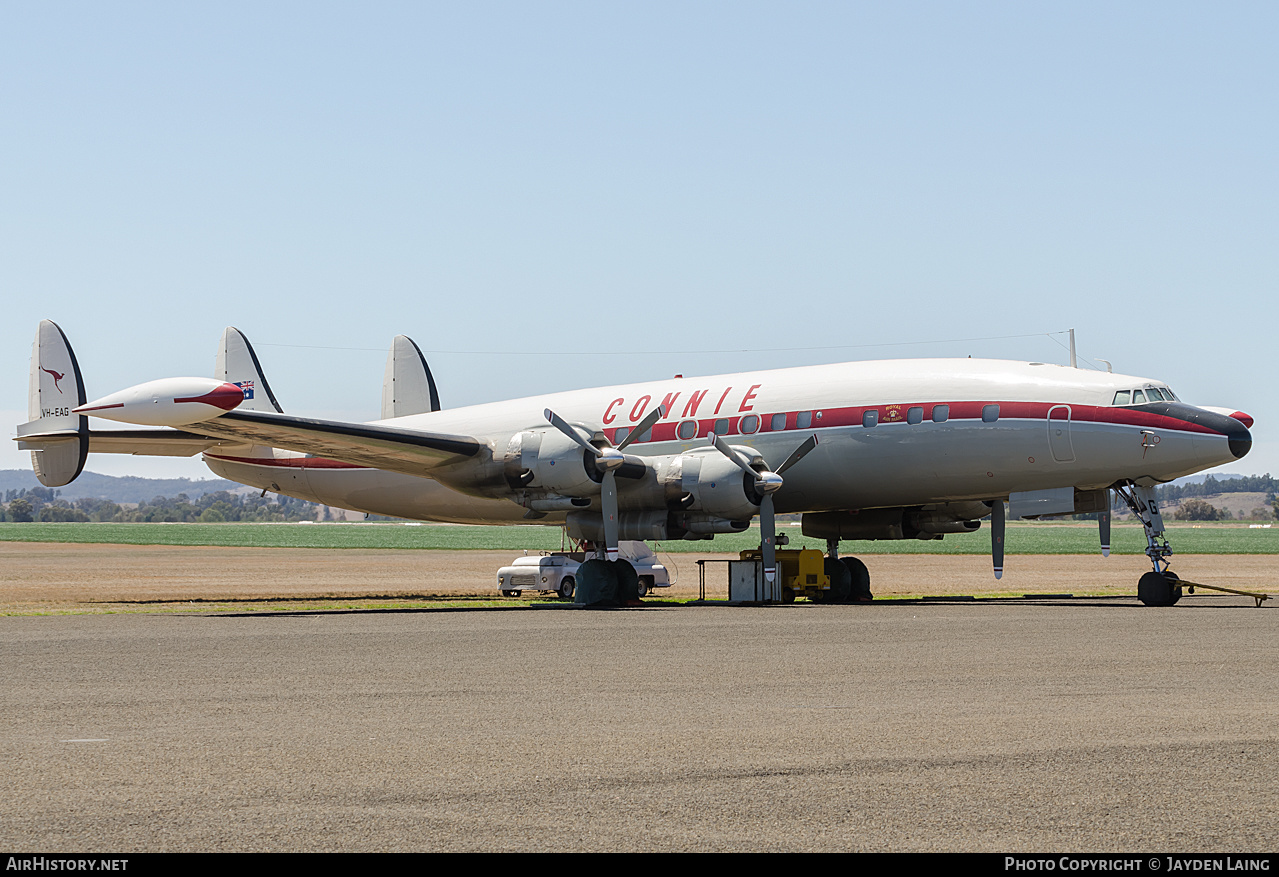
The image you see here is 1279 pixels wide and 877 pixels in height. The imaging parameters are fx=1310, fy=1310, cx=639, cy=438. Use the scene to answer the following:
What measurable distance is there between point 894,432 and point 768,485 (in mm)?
2860

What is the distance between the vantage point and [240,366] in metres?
38.2

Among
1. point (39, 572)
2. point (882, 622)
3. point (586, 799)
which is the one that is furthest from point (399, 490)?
point (586, 799)

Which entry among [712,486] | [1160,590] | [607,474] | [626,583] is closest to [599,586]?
[626,583]

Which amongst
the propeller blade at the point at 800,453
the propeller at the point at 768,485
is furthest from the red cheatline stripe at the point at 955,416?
the propeller at the point at 768,485

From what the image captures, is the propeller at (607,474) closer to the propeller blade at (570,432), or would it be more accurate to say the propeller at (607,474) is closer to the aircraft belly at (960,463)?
the propeller blade at (570,432)

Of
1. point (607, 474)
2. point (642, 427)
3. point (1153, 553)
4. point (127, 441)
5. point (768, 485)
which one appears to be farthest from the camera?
point (127, 441)

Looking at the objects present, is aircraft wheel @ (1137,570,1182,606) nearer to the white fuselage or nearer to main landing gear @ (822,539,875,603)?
the white fuselage

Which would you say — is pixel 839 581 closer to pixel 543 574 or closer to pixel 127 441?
pixel 543 574

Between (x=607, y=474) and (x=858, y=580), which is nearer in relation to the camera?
(x=607, y=474)

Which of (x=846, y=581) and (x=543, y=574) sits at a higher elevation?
(x=543, y=574)

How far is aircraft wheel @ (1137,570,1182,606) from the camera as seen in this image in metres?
25.0

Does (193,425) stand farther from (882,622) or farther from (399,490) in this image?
(882,622)

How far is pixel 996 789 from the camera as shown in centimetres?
768

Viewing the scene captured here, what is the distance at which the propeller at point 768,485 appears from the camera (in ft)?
89.2
